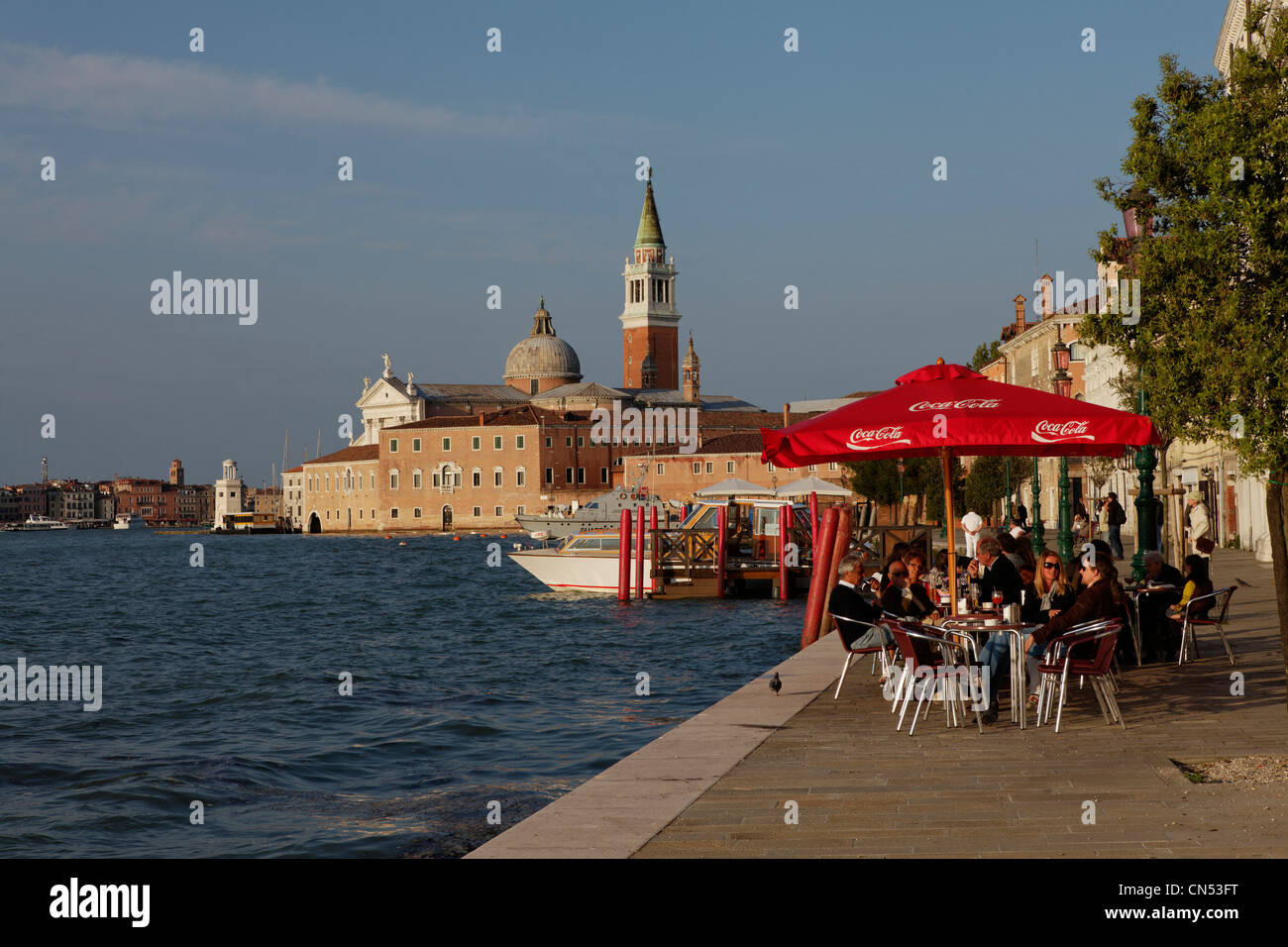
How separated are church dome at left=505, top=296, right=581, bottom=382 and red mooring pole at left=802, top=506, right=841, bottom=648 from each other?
103 m

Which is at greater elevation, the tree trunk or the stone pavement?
the tree trunk

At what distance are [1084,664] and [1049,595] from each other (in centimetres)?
165

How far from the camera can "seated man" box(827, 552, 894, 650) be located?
9289 mm

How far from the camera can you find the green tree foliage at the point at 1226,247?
295 inches

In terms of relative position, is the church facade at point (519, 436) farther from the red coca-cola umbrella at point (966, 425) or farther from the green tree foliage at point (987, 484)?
the red coca-cola umbrella at point (966, 425)

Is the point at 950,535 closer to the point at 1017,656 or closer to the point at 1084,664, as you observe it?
the point at 1017,656

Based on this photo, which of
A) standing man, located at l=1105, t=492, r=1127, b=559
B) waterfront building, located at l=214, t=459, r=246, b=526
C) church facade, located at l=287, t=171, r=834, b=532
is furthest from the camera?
waterfront building, located at l=214, t=459, r=246, b=526

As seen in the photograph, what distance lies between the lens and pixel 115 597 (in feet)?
128

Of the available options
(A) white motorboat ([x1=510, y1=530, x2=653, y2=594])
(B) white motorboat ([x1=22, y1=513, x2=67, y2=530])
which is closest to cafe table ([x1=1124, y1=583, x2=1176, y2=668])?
(A) white motorboat ([x1=510, y1=530, x2=653, y2=594])

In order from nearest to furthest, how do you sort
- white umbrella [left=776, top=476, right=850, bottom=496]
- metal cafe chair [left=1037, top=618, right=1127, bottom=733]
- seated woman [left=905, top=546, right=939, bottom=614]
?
metal cafe chair [left=1037, top=618, right=1127, bottom=733], seated woman [left=905, top=546, right=939, bottom=614], white umbrella [left=776, top=476, right=850, bottom=496]

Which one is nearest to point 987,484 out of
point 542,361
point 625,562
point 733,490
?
point 733,490

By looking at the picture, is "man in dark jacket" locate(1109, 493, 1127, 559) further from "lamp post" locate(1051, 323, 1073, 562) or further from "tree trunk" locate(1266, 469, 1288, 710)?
"tree trunk" locate(1266, 469, 1288, 710)
